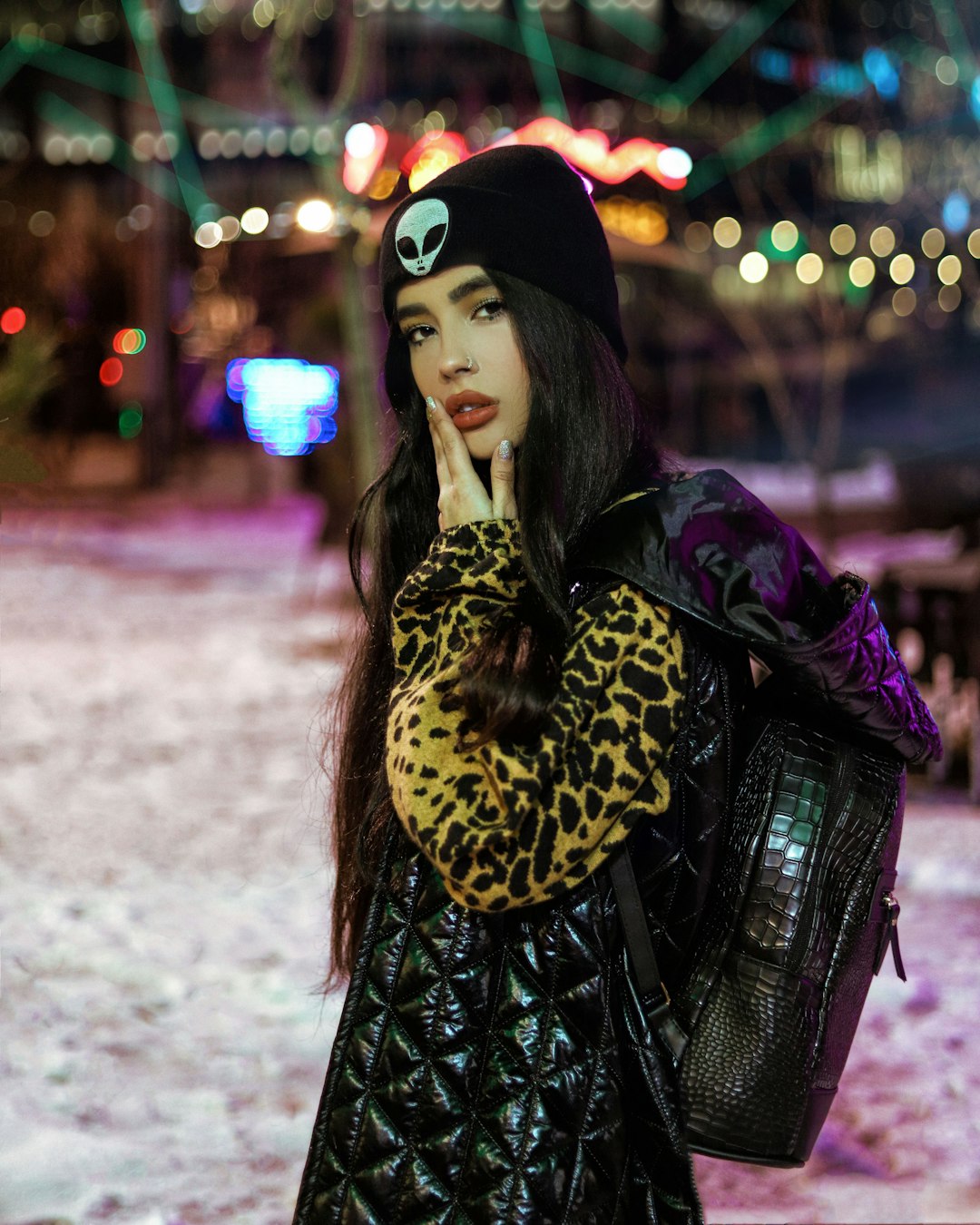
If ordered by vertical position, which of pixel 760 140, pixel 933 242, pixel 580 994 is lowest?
pixel 580 994

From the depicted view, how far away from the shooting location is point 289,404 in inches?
770

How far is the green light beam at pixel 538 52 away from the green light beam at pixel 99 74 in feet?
18.0

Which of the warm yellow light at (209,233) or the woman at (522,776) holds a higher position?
the warm yellow light at (209,233)

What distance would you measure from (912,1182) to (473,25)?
2501 centimetres

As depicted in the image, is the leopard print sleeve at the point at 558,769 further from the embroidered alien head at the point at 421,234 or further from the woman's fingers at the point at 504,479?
the embroidered alien head at the point at 421,234

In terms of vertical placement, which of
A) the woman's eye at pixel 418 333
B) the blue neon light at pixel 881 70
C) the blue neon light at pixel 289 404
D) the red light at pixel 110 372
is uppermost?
the blue neon light at pixel 881 70

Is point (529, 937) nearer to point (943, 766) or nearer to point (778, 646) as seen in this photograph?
point (778, 646)

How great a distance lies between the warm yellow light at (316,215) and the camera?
31.1 feet

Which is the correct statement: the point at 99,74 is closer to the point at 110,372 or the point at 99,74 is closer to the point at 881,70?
the point at 110,372

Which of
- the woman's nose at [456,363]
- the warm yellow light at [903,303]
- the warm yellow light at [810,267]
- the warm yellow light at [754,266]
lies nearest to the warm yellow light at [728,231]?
the warm yellow light at [754,266]

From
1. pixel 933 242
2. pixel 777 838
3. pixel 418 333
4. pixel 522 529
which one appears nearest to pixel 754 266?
pixel 933 242

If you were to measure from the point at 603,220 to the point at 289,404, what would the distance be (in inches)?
307

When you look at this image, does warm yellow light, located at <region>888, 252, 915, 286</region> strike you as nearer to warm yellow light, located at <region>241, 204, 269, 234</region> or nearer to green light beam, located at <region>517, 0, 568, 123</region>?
green light beam, located at <region>517, 0, 568, 123</region>

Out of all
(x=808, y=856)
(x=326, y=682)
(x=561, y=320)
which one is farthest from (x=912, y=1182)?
(x=326, y=682)
